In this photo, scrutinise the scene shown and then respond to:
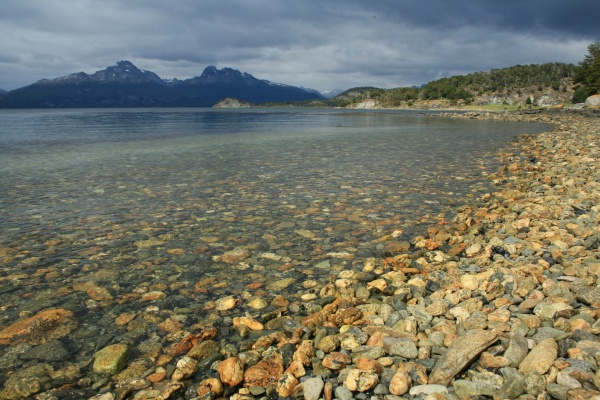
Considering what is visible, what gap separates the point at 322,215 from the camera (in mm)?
13008

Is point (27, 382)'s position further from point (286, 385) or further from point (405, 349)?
point (405, 349)

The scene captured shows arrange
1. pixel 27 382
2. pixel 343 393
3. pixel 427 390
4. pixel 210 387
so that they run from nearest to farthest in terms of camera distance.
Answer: pixel 427 390
pixel 343 393
pixel 210 387
pixel 27 382

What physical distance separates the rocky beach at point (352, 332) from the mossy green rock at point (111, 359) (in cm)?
2

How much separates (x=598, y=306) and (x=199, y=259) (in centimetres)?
796

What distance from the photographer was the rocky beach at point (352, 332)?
4.72 metres

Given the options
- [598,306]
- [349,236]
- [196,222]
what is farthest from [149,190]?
[598,306]

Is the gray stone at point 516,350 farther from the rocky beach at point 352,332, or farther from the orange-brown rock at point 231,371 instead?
the orange-brown rock at point 231,371

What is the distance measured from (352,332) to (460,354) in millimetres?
1745

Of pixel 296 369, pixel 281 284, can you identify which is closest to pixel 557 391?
pixel 296 369

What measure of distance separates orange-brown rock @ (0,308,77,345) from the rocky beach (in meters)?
0.03

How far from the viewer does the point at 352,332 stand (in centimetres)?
612

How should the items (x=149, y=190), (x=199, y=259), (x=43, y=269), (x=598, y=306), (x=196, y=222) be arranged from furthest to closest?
(x=149, y=190) < (x=196, y=222) < (x=199, y=259) < (x=43, y=269) < (x=598, y=306)

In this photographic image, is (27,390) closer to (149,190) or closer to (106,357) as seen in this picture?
(106,357)

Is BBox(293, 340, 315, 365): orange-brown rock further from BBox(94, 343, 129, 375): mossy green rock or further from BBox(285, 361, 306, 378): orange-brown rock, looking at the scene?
BBox(94, 343, 129, 375): mossy green rock
